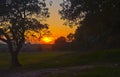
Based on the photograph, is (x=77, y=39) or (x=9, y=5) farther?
(x=77, y=39)

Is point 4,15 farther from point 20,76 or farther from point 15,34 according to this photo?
point 20,76

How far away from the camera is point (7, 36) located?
39688 millimetres

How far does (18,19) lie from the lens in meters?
38.9

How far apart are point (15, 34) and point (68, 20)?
534cm

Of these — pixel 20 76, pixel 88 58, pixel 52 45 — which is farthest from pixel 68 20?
pixel 52 45

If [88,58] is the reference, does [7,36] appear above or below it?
above

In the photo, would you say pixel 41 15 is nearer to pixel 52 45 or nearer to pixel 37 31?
Answer: pixel 37 31

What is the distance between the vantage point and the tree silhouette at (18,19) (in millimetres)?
38375

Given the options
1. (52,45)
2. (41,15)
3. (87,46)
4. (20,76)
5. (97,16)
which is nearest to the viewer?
(20,76)

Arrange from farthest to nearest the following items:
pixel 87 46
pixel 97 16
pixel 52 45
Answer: pixel 52 45 < pixel 87 46 < pixel 97 16

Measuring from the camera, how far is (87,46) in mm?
77688

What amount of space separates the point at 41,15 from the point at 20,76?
Answer: 12343 mm

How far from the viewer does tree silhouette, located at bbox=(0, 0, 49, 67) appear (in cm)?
3838

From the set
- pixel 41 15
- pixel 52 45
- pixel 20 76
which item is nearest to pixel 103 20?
pixel 41 15
